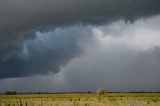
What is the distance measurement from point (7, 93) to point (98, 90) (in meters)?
Result: 81.6

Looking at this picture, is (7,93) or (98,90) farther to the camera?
(7,93)

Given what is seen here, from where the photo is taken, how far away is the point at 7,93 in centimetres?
16688

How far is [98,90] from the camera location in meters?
98.1
